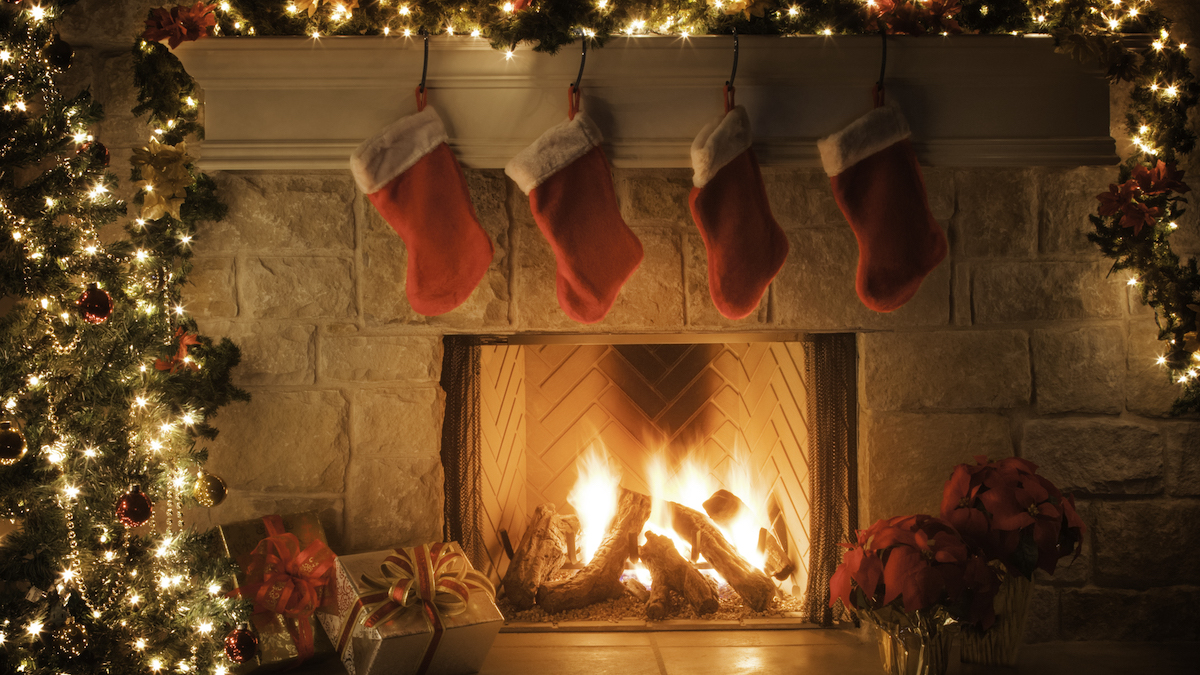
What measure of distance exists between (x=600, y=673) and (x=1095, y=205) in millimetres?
1520

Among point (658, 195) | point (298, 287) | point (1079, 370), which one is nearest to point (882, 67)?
point (658, 195)

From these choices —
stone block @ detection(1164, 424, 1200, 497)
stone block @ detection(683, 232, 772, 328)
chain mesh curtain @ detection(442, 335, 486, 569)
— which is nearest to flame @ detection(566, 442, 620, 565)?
chain mesh curtain @ detection(442, 335, 486, 569)

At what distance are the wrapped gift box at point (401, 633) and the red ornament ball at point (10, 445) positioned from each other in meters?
0.59

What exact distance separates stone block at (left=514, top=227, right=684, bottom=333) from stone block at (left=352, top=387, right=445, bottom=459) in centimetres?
32

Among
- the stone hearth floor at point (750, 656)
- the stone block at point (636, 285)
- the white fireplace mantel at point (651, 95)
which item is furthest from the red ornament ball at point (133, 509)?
the stone block at point (636, 285)

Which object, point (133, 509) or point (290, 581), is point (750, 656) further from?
point (133, 509)

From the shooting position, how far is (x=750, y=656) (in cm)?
167

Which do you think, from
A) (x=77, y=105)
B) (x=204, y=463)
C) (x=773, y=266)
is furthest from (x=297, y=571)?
(x=773, y=266)

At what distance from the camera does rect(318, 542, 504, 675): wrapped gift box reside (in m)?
1.45

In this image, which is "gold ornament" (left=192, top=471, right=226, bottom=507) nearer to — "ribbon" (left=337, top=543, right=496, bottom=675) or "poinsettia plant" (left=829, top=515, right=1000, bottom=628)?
"ribbon" (left=337, top=543, right=496, bottom=675)

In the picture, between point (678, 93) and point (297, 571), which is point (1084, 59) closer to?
point (678, 93)

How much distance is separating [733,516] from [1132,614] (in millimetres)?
920

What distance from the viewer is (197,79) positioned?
5.42ft

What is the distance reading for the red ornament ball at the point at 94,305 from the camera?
1.39 m
